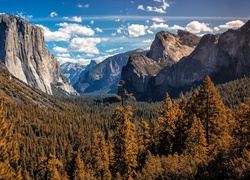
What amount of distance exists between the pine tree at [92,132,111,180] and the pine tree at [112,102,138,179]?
1685cm

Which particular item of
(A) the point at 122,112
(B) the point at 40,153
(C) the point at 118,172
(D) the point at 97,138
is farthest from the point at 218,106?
(B) the point at 40,153

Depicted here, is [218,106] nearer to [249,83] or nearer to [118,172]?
[118,172]

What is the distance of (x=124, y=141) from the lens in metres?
35.4

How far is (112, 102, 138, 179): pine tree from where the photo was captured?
116 ft

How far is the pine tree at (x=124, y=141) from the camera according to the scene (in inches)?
1388

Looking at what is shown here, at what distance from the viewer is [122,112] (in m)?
35.1

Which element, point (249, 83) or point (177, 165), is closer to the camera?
point (177, 165)

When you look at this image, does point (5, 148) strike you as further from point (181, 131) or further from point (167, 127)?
point (181, 131)

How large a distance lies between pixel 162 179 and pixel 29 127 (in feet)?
425

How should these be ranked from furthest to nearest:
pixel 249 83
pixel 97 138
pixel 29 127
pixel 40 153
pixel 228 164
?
1. pixel 249 83
2. pixel 29 127
3. pixel 40 153
4. pixel 97 138
5. pixel 228 164

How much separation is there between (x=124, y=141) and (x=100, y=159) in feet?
69.5

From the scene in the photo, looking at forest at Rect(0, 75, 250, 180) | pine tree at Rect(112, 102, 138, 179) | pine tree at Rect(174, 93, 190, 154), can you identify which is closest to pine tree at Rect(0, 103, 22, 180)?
forest at Rect(0, 75, 250, 180)

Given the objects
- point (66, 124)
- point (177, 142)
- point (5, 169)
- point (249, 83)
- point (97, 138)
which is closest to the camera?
point (5, 169)

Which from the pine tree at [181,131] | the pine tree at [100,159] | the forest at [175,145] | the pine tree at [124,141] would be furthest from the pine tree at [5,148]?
the pine tree at [100,159]
